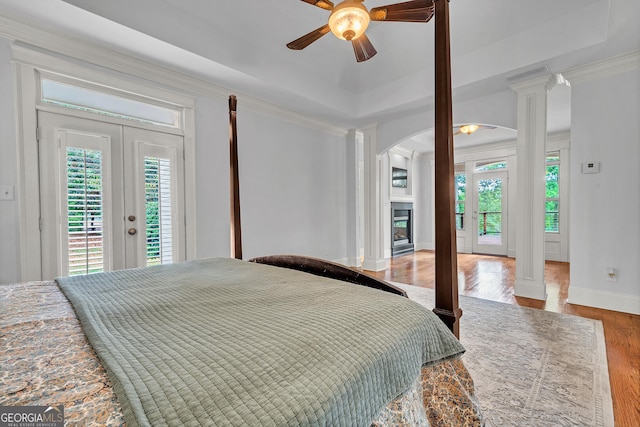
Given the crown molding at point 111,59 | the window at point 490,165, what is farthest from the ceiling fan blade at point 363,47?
the window at point 490,165

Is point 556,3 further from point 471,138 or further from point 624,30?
point 471,138

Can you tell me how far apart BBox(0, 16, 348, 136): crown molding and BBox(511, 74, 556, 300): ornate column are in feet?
10.7

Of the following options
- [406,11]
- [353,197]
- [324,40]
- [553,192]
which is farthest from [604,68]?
[553,192]

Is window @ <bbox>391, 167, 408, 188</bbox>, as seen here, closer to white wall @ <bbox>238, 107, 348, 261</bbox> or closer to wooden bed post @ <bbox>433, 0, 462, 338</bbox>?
white wall @ <bbox>238, 107, 348, 261</bbox>

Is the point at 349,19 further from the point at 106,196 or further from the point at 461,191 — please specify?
the point at 461,191

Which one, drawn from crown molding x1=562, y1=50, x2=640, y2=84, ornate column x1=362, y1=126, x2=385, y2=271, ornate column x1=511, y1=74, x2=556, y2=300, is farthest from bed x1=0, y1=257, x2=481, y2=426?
ornate column x1=362, y1=126, x2=385, y2=271

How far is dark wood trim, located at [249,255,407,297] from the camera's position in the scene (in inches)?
52.4

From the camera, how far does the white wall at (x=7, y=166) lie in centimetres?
229

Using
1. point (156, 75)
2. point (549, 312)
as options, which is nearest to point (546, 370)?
point (549, 312)

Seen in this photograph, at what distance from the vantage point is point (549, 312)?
2924 mm

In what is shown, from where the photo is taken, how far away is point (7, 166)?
231 cm

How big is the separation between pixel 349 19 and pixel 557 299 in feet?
12.3

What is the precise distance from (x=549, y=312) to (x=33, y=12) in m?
5.21

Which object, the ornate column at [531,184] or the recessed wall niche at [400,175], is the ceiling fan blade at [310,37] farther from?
the recessed wall niche at [400,175]
